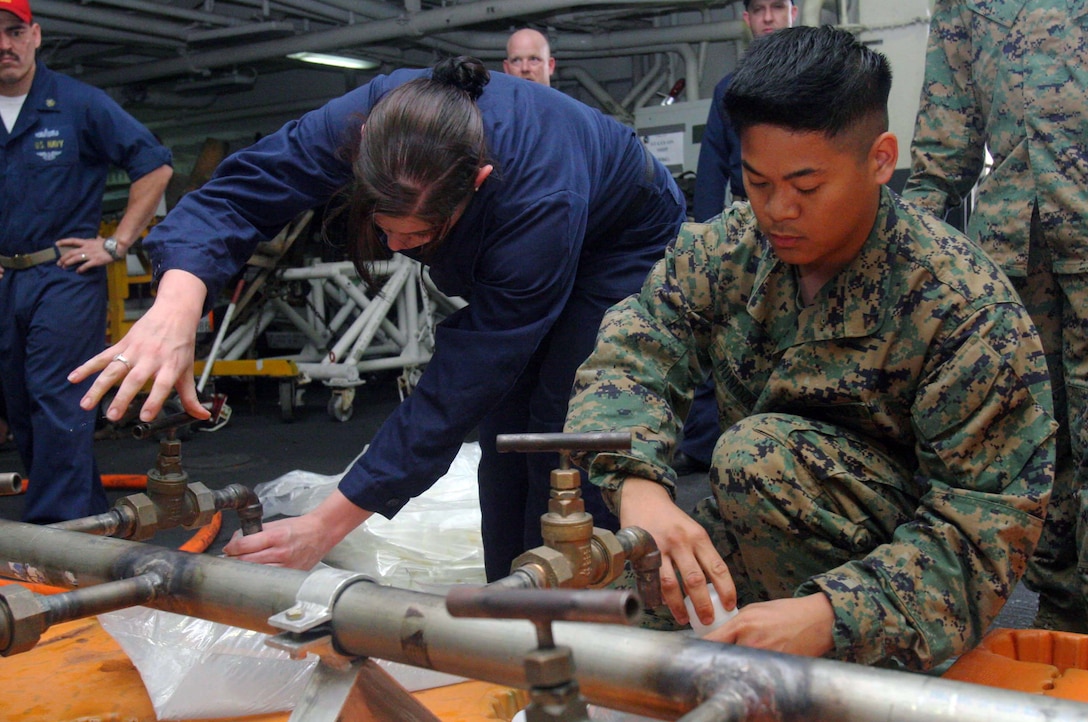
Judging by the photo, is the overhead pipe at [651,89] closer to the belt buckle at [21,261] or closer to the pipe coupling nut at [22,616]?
the belt buckle at [21,261]

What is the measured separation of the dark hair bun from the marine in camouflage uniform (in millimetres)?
916

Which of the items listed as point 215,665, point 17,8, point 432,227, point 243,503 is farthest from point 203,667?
point 17,8

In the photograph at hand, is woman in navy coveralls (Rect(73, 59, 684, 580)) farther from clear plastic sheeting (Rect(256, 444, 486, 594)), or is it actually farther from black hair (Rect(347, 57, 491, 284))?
clear plastic sheeting (Rect(256, 444, 486, 594))

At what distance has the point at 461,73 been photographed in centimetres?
147

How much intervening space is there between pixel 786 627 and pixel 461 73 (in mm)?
899

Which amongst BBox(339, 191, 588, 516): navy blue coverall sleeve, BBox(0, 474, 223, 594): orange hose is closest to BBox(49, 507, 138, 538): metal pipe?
BBox(0, 474, 223, 594): orange hose

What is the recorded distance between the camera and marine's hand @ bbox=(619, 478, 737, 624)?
1078 mm

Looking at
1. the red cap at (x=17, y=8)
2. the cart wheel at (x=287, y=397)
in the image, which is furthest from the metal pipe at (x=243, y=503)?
the cart wheel at (x=287, y=397)

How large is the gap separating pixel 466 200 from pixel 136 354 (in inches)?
19.1

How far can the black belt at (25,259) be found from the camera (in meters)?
2.77

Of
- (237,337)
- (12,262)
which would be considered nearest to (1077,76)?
(12,262)

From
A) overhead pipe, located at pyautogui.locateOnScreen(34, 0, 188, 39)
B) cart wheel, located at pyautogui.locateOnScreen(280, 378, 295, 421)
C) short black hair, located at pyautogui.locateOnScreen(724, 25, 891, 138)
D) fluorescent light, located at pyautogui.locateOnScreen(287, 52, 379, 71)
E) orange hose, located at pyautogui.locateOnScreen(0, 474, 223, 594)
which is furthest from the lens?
fluorescent light, located at pyautogui.locateOnScreen(287, 52, 379, 71)

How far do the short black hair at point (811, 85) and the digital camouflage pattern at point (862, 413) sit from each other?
5.2 inches

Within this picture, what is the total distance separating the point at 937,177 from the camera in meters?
1.84
